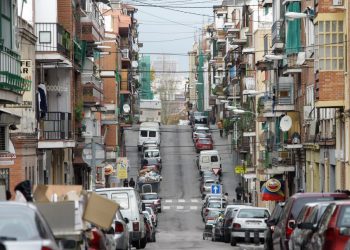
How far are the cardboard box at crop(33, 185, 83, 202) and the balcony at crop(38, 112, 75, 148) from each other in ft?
88.0

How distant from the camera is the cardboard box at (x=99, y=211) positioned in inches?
959

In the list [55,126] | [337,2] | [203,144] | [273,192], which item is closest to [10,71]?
[337,2]

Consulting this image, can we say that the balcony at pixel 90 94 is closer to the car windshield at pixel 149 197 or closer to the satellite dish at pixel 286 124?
the satellite dish at pixel 286 124

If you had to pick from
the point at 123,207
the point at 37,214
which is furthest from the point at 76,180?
the point at 37,214

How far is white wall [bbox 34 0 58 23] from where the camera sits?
54.1 meters

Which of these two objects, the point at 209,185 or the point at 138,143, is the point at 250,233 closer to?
the point at 209,185

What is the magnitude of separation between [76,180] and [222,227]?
1610 centimetres

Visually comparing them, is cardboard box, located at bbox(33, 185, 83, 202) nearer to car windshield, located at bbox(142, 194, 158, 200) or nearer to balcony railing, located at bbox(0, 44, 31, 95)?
balcony railing, located at bbox(0, 44, 31, 95)

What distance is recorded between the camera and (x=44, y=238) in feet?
54.5

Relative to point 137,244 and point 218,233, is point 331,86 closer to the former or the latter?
point 137,244

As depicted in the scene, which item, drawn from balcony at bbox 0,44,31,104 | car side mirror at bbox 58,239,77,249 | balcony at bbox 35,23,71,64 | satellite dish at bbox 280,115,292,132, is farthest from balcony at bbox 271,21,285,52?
car side mirror at bbox 58,239,77,249

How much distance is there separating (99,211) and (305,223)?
3.65 m

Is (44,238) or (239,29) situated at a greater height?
(239,29)

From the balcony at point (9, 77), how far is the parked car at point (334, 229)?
1295 cm
